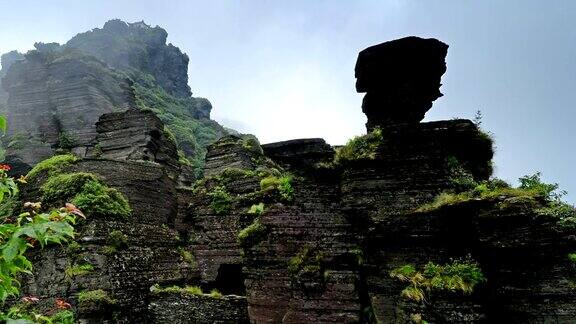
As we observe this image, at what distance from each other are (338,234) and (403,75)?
19.3ft

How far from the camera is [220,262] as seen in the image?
17.5 metres

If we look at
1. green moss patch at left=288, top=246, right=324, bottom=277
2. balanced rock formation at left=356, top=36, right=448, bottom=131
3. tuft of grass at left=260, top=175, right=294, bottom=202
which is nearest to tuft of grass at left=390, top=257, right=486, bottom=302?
green moss patch at left=288, top=246, right=324, bottom=277

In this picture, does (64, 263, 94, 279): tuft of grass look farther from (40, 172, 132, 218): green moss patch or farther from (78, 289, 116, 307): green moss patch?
(40, 172, 132, 218): green moss patch

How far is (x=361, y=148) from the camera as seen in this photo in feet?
44.3

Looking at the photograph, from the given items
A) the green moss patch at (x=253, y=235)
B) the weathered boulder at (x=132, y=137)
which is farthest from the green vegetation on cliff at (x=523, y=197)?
the weathered boulder at (x=132, y=137)

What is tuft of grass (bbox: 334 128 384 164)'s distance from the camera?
13.2 m

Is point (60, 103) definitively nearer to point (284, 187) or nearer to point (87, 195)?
point (87, 195)

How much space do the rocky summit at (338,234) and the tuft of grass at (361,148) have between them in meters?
0.04

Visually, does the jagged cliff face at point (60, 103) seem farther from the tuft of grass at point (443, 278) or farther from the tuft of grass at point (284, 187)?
the tuft of grass at point (443, 278)

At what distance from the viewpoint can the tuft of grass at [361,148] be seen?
13.2m

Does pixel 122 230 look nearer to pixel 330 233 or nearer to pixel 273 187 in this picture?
pixel 273 187

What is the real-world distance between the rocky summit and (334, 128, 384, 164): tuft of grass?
0.04 meters

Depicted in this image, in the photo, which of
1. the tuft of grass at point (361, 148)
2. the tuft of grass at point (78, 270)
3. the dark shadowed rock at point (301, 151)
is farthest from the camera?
the dark shadowed rock at point (301, 151)

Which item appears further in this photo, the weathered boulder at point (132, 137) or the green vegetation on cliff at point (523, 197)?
the weathered boulder at point (132, 137)
